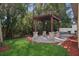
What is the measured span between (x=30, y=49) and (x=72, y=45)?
0.34 metres

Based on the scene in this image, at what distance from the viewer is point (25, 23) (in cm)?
189

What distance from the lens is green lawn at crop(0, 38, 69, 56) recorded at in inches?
74.0

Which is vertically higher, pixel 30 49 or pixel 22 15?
pixel 22 15

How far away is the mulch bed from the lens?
1.87 m

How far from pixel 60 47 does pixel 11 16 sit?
46 cm

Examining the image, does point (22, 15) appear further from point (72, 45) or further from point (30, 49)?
point (72, 45)

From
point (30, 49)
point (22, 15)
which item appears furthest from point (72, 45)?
point (22, 15)

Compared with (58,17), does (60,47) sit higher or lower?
lower

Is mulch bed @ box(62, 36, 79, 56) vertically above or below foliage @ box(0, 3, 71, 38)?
below

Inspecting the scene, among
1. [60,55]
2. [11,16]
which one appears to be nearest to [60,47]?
[60,55]

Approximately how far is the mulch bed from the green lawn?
0.11ft

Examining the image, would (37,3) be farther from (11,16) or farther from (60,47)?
(60,47)

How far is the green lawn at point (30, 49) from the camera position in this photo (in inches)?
74.0

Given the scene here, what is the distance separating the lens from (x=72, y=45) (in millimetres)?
1882
